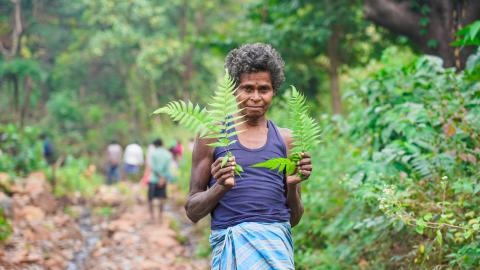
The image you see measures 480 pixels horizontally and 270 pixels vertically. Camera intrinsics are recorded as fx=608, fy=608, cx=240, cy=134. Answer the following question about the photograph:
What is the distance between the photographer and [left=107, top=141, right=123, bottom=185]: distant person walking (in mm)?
15656

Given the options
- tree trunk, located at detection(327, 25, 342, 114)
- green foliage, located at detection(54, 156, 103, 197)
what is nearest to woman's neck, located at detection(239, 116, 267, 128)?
tree trunk, located at detection(327, 25, 342, 114)

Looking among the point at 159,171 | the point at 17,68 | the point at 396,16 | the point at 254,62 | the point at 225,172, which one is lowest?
the point at 159,171

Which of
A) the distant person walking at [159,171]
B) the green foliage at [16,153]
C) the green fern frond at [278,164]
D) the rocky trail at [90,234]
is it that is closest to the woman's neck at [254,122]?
the green fern frond at [278,164]

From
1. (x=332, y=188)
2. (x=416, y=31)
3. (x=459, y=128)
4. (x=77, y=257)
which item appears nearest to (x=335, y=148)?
(x=332, y=188)

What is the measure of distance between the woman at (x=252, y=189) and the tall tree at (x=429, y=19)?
4.18m

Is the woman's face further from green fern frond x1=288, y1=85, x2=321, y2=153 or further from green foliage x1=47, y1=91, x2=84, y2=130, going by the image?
green foliage x1=47, y1=91, x2=84, y2=130

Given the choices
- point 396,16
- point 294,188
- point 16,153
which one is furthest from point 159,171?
point 294,188

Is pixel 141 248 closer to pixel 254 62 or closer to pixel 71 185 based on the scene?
pixel 71 185

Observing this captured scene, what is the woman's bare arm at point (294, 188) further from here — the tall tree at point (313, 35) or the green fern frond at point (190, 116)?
the tall tree at point (313, 35)

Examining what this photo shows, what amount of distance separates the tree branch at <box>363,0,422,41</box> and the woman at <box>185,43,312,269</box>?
496cm

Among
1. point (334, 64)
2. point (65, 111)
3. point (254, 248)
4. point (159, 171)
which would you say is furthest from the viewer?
point (65, 111)

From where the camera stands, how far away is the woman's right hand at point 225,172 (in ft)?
8.23

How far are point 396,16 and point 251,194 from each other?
213 inches

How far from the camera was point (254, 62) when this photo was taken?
2809 mm
